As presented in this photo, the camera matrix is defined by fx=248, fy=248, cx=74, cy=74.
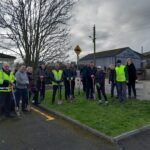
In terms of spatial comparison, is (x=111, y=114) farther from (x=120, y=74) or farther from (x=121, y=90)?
(x=120, y=74)

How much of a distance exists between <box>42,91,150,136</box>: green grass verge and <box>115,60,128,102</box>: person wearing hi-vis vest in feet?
1.22

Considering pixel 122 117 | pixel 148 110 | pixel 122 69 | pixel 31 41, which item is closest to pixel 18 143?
pixel 122 117

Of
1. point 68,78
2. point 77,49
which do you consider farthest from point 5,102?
point 77,49

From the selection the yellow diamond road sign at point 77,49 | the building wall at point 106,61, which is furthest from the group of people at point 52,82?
the building wall at point 106,61

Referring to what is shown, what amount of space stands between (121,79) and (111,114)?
113 inches

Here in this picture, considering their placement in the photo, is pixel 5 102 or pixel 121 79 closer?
pixel 5 102

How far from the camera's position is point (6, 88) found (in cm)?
919

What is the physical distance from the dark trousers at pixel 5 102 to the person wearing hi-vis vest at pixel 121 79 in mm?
4872

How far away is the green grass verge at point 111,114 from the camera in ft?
23.8

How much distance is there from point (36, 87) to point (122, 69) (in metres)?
4.06

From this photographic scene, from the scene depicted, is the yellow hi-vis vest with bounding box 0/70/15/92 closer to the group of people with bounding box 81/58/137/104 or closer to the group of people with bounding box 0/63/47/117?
the group of people with bounding box 0/63/47/117

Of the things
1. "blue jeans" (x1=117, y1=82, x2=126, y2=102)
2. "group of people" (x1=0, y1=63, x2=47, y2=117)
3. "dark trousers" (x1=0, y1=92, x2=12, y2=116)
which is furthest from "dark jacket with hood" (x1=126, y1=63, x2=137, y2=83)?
"dark trousers" (x1=0, y1=92, x2=12, y2=116)

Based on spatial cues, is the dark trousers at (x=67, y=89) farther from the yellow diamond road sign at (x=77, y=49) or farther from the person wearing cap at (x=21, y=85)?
the yellow diamond road sign at (x=77, y=49)

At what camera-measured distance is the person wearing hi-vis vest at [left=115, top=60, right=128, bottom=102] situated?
1127cm
